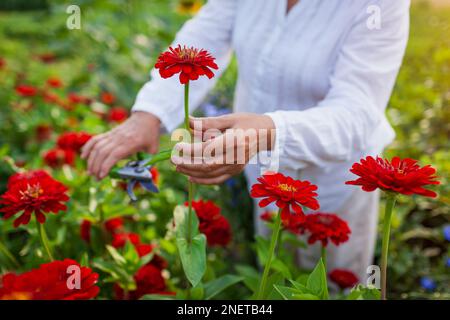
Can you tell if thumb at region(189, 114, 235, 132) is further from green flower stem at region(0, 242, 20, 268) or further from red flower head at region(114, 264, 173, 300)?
green flower stem at region(0, 242, 20, 268)

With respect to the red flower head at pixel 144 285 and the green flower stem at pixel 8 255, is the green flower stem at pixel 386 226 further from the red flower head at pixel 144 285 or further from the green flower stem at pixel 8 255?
the green flower stem at pixel 8 255

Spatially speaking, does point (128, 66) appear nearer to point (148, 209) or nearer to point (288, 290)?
point (148, 209)

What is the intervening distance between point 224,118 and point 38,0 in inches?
287

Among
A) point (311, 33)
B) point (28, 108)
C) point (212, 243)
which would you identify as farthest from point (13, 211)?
point (28, 108)

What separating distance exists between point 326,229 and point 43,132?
51.3 inches

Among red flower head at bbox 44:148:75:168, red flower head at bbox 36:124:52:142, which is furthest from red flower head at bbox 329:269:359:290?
red flower head at bbox 36:124:52:142

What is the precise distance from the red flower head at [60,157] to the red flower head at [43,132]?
44 cm

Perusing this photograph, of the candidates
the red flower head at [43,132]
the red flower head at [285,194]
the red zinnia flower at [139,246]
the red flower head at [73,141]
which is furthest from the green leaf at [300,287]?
the red flower head at [43,132]

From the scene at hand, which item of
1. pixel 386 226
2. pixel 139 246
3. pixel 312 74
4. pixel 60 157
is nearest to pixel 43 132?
pixel 60 157

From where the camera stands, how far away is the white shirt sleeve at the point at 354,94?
956 mm

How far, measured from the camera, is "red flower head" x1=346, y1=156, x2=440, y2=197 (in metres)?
0.68

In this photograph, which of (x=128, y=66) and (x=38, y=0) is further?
(x=38, y=0)

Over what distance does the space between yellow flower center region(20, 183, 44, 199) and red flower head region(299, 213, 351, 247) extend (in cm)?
50

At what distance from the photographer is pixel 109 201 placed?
3.95 ft
